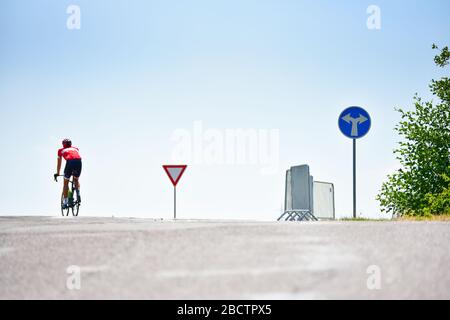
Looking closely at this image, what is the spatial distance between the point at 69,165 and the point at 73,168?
0.14 m

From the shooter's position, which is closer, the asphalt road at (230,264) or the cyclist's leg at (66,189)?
the asphalt road at (230,264)

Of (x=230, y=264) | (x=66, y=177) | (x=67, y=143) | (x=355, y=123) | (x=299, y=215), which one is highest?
(x=355, y=123)

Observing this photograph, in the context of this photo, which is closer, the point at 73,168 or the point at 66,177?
the point at 73,168

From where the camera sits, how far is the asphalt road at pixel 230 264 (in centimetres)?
504

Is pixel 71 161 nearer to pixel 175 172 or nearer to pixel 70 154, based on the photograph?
pixel 70 154

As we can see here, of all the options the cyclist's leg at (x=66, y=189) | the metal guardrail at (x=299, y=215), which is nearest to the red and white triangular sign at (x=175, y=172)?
the metal guardrail at (x=299, y=215)

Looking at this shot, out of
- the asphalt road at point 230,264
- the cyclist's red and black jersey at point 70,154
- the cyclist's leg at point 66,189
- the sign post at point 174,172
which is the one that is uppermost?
the cyclist's red and black jersey at point 70,154

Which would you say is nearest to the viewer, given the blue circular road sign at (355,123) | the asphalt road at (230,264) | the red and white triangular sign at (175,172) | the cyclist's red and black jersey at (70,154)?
the asphalt road at (230,264)

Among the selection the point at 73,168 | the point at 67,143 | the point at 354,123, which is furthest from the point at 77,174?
the point at 354,123

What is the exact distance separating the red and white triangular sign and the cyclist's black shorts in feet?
12.7

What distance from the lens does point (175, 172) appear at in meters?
20.6

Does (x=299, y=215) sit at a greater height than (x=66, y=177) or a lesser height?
lesser

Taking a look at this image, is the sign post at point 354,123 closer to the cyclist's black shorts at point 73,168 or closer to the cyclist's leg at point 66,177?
the cyclist's black shorts at point 73,168

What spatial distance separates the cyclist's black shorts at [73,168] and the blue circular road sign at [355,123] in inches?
281
